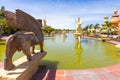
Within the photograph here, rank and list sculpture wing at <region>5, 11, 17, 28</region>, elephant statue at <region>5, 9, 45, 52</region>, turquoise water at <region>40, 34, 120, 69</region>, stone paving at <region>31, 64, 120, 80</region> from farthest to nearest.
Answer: turquoise water at <region>40, 34, 120, 69</region> < stone paving at <region>31, 64, 120, 80</region> < elephant statue at <region>5, 9, 45, 52</region> < sculpture wing at <region>5, 11, 17, 28</region>

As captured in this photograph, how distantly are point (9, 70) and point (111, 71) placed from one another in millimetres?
4799

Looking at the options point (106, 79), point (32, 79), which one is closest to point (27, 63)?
point (32, 79)

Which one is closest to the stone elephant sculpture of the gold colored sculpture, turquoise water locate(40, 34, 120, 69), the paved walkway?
the gold colored sculpture

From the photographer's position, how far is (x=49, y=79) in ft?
23.5

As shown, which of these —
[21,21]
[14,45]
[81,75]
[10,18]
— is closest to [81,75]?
[81,75]

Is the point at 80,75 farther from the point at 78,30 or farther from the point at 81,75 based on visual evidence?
the point at 78,30

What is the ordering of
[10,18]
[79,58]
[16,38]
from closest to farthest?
[10,18] < [16,38] < [79,58]

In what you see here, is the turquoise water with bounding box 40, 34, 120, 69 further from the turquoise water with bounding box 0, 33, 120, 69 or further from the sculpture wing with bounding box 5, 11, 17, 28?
the sculpture wing with bounding box 5, 11, 17, 28

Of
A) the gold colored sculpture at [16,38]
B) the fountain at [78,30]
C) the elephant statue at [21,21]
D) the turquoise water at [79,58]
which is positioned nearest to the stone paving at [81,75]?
the gold colored sculpture at [16,38]

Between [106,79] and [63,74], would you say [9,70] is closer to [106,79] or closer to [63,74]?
[63,74]

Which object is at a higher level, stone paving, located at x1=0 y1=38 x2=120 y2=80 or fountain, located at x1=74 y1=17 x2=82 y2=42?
fountain, located at x1=74 y1=17 x2=82 y2=42

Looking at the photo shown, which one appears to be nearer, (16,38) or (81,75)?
(16,38)

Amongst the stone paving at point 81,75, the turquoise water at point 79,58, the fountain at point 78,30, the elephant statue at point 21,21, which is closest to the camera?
the elephant statue at point 21,21

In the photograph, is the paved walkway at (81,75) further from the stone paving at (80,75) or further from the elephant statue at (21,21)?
the elephant statue at (21,21)
